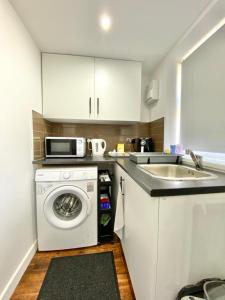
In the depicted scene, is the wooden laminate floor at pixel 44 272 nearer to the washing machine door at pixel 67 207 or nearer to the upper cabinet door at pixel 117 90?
the washing machine door at pixel 67 207

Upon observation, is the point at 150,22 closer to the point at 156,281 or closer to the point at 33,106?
the point at 33,106

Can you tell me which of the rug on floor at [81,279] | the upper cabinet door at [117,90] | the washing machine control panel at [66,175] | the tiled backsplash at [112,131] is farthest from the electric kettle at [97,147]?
the rug on floor at [81,279]

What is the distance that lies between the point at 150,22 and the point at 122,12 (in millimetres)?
277

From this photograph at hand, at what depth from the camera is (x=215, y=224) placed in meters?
0.81

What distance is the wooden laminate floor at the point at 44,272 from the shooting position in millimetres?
1147

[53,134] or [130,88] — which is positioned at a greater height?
[130,88]

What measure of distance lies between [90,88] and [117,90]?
1.15ft

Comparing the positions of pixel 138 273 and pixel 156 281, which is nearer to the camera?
pixel 156 281

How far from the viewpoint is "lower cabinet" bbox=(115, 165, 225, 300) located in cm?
73

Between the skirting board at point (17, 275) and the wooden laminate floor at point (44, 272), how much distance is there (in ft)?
0.12

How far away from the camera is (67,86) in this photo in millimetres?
1877

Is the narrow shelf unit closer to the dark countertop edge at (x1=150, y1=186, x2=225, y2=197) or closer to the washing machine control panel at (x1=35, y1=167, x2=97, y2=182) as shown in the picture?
the washing machine control panel at (x1=35, y1=167, x2=97, y2=182)

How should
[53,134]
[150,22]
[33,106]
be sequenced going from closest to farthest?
[150,22] → [33,106] → [53,134]

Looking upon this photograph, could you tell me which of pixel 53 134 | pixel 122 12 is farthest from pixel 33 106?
pixel 122 12
